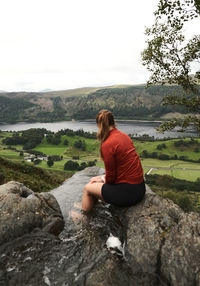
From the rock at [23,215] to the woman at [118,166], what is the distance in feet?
7.03

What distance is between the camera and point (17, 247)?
5.68 meters

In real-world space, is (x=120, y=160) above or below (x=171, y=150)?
above

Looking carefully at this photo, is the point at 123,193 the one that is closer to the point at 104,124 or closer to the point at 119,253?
the point at 119,253

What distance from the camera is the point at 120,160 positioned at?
6.07m

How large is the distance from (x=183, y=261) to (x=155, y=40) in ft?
46.7

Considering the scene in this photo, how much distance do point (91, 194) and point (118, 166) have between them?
6.36 feet

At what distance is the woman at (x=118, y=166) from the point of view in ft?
19.7

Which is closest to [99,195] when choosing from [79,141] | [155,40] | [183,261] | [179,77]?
[183,261]

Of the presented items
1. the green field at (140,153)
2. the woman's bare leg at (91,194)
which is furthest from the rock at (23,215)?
the green field at (140,153)

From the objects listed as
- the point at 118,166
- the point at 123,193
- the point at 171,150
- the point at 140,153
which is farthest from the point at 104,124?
the point at 171,150

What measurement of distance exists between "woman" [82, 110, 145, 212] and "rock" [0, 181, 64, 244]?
7.03 ft

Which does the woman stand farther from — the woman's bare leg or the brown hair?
the woman's bare leg

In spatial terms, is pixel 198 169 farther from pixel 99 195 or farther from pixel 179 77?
A: pixel 99 195

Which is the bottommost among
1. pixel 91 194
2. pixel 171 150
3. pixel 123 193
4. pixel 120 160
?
pixel 171 150
